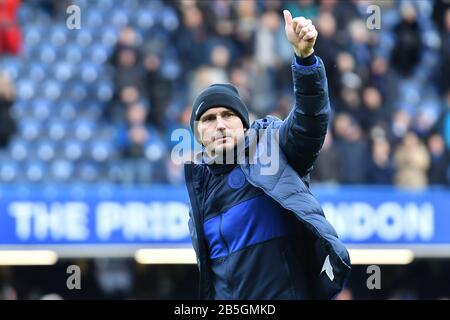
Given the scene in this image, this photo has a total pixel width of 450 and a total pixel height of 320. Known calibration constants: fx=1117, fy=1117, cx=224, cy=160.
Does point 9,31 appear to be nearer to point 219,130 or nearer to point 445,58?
point 445,58

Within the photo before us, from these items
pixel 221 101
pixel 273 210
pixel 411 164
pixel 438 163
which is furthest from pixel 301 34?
pixel 438 163

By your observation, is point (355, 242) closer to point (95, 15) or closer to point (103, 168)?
point (103, 168)

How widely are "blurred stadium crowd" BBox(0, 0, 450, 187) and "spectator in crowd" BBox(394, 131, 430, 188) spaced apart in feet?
0.04

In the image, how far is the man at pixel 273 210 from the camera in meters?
4.39

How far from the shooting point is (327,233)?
4352 millimetres

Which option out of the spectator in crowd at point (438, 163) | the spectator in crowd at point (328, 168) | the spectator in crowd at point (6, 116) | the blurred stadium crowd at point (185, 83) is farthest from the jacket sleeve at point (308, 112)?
the spectator in crowd at point (6, 116)

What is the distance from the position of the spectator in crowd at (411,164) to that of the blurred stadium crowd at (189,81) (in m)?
0.01

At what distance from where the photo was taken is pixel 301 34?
4305 mm

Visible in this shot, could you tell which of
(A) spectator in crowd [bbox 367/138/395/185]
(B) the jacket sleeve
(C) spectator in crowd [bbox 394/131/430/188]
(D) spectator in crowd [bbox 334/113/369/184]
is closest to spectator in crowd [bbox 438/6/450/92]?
(C) spectator in crowd [bbox 394/131/430/188]

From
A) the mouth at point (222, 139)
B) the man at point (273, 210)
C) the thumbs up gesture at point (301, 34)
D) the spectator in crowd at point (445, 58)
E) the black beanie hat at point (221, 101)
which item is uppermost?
the spectator in crowd at point (445, 58)

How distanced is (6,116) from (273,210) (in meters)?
8.21

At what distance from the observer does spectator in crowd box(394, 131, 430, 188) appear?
1192cm

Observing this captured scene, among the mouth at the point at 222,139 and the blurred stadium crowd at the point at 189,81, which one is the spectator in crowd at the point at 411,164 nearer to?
the blurred stadium crowd at the point at 189,81

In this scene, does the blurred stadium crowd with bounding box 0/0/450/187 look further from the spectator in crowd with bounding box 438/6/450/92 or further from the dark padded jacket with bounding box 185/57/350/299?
the dark padded jacket with bounding box 185/57/350/299
